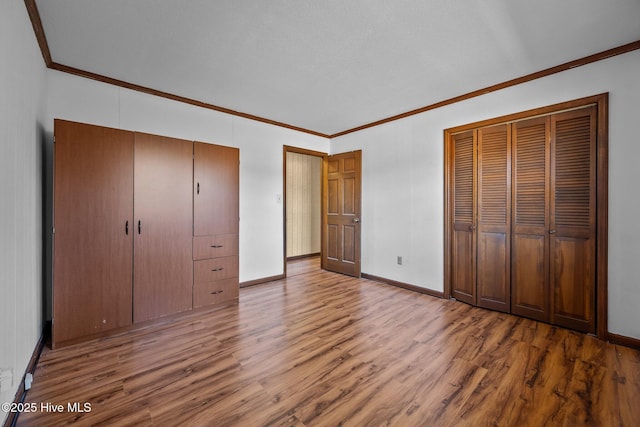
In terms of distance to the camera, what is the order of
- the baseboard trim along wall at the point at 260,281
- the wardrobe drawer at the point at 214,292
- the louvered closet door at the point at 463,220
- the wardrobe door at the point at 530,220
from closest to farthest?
1. the wardrobe door at the point at 530,220
2. the wardrobe drawer at the point at 214,292
3. the louvered closet door at the point at 463,220
4. the baseboard trim along wall at the point at 260,281

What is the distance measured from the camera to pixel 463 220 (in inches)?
136

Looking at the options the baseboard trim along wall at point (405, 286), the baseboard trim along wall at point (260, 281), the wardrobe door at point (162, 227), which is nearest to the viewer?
the wardrobe door at point (162, 227)

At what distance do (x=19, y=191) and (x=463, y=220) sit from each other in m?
4.11

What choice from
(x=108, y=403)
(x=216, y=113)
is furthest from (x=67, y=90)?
(x=108, y=403)

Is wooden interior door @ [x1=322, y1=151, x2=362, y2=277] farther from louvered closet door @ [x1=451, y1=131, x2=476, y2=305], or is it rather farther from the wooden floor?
the wooden floor

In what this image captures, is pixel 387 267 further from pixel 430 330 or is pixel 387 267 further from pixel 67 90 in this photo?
pixel 67 90

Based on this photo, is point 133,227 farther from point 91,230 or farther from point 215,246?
point 215,246

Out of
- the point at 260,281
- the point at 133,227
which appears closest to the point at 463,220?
the point at 260,281

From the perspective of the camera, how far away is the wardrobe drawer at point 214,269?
10.1 ft

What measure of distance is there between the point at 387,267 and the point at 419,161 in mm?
1675

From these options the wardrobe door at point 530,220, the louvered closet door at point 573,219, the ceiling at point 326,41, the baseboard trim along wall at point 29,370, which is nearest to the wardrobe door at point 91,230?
the baseboard trim along wall at point 29,370

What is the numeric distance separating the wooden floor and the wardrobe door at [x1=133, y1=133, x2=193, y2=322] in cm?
30

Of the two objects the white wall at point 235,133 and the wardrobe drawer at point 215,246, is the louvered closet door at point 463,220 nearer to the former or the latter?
the white wall at point 235,133

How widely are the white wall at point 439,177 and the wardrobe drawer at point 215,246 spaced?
2.25m
